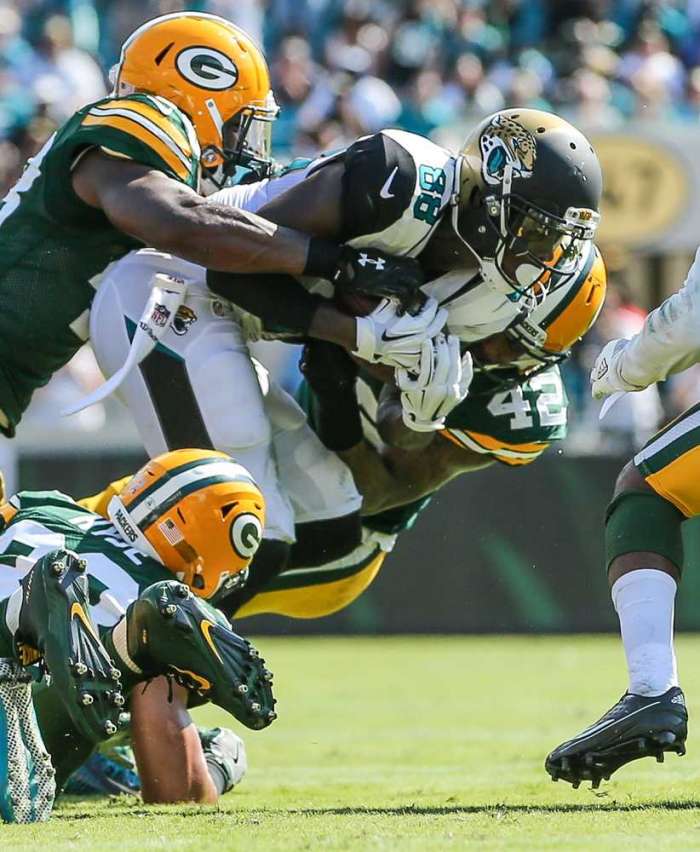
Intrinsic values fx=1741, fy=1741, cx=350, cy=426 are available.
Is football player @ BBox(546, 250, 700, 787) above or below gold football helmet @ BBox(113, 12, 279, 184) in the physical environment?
below

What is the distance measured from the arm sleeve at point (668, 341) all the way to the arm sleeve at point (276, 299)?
102 centimetres

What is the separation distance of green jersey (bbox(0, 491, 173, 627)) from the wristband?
3.00 ft

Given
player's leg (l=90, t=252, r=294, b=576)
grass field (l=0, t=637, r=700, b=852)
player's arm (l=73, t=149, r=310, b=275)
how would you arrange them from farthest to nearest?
player's leg (l=90, t=252, r=294, b=576), player's arm (l=73, t=149, r=310, b=275), grass field (l=0, t=637, r=700, b=852)

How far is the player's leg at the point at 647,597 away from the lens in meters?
3.99

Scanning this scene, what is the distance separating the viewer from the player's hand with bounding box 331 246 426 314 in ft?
15.9

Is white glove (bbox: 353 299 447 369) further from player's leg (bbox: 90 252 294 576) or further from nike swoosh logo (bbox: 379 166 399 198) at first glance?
player's leg (bbox: 90 252 294 576)

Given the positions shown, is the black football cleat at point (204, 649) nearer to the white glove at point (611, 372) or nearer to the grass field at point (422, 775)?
the grass field at point (422, 775)

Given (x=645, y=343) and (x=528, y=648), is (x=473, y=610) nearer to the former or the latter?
(x=528, y=648)

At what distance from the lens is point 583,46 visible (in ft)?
46.4

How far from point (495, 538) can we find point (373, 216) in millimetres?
5839

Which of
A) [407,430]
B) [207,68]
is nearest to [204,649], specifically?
[407,430]

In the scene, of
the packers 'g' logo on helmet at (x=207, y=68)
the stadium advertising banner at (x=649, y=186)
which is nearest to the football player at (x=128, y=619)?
the packers 'g' logo on helmet at (x=207, y=68)

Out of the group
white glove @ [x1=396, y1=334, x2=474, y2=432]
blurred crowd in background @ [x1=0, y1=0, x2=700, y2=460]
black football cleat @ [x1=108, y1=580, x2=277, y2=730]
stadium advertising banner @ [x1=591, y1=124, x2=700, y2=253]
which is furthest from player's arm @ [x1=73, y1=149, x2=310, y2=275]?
stadium advertising banner @ [x1=591, y1=124, x2=700, y2=253]

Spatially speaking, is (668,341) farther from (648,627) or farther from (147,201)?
A: (147,201)
